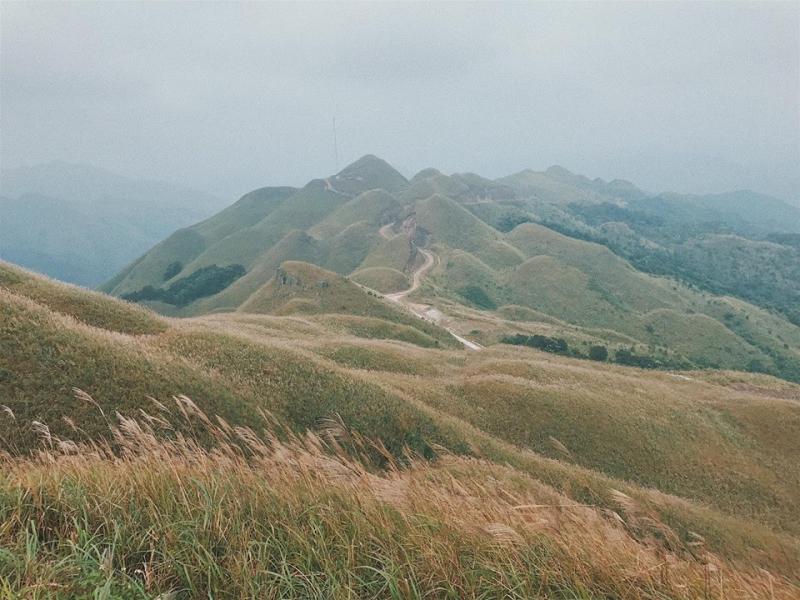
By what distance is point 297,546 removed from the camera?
4.90 meters

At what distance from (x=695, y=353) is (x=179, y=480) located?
17444cm

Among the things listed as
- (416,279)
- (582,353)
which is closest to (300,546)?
(582,353)

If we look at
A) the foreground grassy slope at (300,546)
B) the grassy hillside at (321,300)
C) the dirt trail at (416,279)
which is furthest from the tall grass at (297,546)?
the dirt trail at (416,279)

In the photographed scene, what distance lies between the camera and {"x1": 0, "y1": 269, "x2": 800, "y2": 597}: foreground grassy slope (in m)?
14.4

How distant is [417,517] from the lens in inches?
210

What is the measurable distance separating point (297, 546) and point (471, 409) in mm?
25970

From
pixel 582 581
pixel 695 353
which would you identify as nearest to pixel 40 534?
pixel 582 581

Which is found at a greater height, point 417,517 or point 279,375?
point 417,517

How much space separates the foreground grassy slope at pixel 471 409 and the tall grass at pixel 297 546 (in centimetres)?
40

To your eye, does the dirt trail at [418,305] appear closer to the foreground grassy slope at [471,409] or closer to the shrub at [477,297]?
the shrub at [477,297]

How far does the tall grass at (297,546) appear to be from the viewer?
4234mm

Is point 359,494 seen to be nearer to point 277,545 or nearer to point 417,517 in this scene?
point 417,517

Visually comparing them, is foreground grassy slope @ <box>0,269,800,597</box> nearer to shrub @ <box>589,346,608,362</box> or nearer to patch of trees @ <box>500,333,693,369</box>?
shrub @ <box>589,346,608,362</box>

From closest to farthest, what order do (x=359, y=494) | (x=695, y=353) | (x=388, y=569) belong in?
(x=388, y=569) < (x=359, y=494) < (x=695, y=353)
